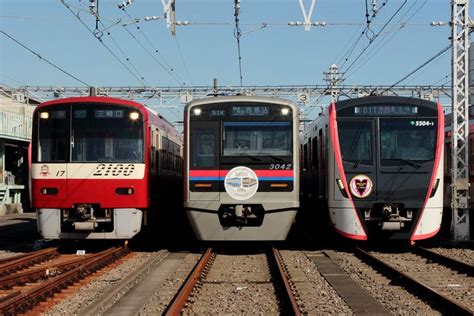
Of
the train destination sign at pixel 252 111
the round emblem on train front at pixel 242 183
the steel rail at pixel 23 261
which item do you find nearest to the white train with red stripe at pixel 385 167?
the train destination sign at pixel 252 111

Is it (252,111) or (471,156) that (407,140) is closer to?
(252,111)

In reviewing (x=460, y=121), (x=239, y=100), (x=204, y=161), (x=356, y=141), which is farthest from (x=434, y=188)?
(x=204, y=161)

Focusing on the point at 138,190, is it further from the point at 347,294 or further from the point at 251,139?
the point at 347,294

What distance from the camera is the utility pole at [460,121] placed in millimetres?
15602

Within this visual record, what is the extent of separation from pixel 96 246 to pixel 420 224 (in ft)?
24.0

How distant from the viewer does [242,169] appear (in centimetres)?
1308

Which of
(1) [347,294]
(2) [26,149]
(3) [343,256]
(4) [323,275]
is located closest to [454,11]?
(3) [343,256]

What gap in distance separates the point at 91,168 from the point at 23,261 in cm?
248

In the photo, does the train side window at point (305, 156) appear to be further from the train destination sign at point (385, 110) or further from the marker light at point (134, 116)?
the marker light at point (134, 116)

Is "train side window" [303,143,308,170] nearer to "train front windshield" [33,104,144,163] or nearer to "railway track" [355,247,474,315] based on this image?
"railway track" [355,247,474,315]

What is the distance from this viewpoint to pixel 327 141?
14.0m

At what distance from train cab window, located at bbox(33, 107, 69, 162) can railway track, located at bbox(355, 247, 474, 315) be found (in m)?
6.42

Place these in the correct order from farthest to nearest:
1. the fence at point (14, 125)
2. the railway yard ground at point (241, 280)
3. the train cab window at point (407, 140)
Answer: the fence at point (14, 125)
the train cab window at point (407, 140)
the railway yard ground at point (241, 280)

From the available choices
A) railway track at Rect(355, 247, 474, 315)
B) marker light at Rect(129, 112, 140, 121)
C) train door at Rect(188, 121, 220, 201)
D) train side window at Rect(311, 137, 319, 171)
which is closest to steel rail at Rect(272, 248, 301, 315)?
railway track at Rect(355, 247, 474, 315)
